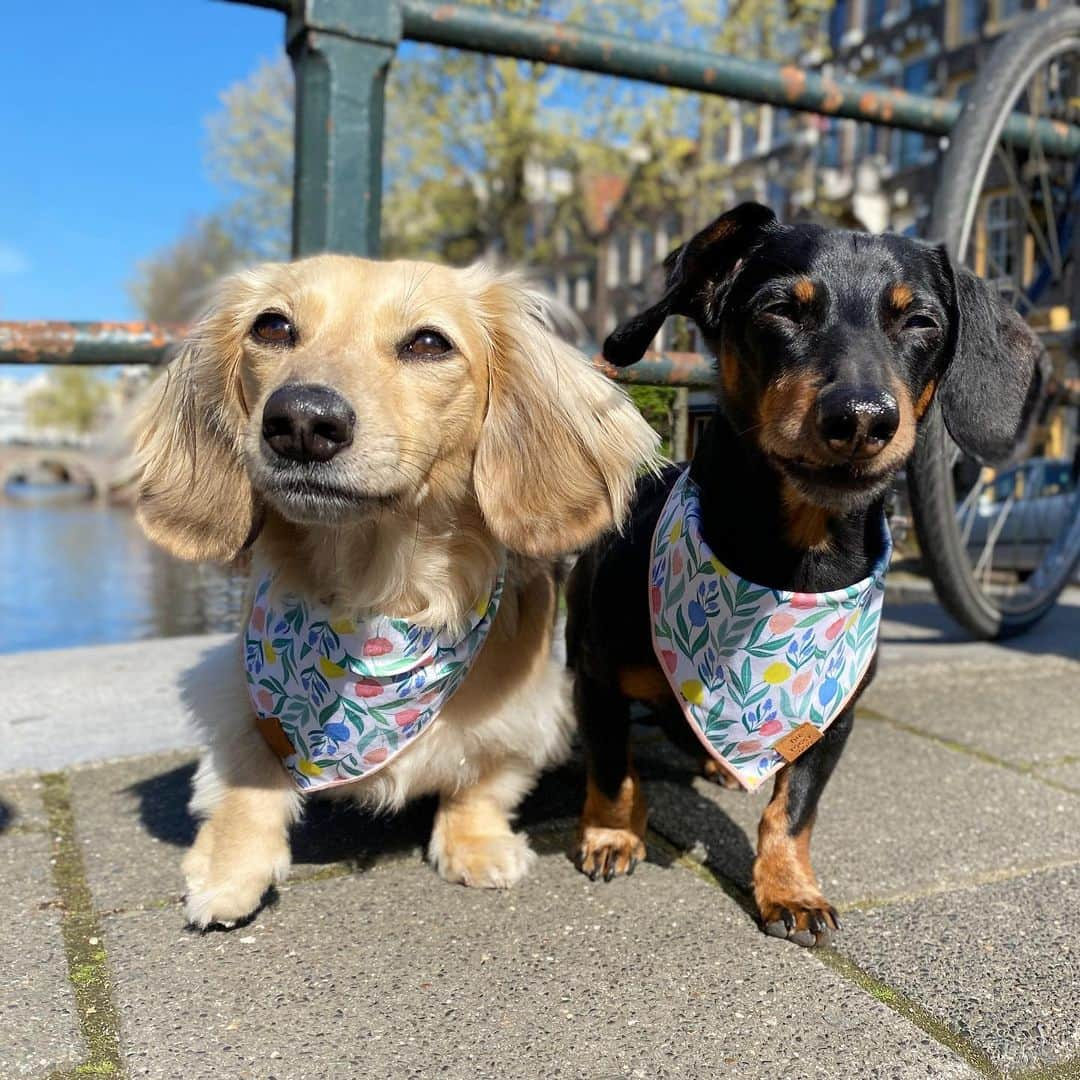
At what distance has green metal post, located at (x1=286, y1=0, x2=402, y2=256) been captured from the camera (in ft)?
8.68

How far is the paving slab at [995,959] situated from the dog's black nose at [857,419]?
826 mm

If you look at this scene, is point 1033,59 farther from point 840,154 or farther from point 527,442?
point 840,154

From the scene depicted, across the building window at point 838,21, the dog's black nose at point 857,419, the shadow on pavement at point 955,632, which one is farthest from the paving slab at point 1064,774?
the building window at point 838,21

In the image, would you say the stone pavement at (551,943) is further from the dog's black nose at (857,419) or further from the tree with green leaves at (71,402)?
the tree with green leaves at (71,402)

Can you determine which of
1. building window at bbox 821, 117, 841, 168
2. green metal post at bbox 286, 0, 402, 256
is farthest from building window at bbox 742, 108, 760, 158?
green metal post at bbox 286, 0, 402, 256

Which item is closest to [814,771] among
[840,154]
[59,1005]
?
[59,1005]

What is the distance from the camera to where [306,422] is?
1.63 metres

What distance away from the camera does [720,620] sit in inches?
77.8

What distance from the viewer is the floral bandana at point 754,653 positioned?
1958 mm

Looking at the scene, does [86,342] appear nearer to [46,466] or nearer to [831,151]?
[831,151]

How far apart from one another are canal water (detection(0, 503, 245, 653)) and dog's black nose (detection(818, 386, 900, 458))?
1534mm

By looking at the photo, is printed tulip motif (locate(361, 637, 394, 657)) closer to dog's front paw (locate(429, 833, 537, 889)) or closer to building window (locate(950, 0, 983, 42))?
dog's front paw (locate(429, 833, 537, 889))

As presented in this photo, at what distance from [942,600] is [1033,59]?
190cm

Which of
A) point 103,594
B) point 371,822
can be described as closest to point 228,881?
point 371,822
